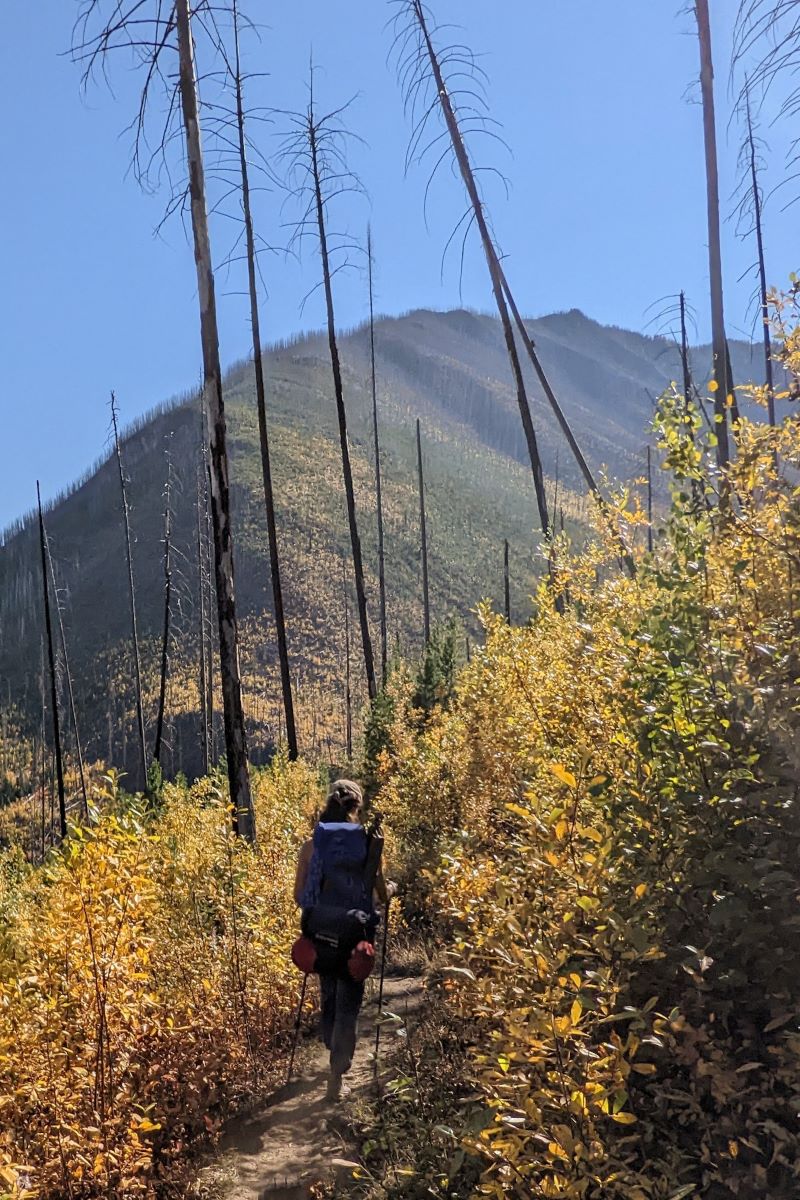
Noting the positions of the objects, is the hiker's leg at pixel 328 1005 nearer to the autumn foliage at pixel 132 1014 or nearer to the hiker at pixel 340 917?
the hiker at pixel 340 917

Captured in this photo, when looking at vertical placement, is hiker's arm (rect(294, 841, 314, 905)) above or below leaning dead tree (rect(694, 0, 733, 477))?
below

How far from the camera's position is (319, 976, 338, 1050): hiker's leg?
439 centimetres

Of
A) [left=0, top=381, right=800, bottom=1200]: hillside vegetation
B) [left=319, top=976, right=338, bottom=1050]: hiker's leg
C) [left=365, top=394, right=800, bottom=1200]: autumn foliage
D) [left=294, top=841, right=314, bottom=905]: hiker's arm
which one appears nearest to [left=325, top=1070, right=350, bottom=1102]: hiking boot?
[left=319, top=976, right=338, bottom=1050]: hiker's leg

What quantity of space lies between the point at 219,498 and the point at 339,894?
4.17m

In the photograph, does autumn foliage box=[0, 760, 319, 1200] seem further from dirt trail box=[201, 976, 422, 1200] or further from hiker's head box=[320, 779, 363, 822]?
hiker's head box=[320, 779, 363, 822]

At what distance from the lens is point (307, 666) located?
221 feet

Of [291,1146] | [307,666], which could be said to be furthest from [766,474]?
[307,666]

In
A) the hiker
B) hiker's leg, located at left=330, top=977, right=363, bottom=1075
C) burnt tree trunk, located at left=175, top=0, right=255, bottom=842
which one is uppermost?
burnt tree trunk, located at left=175, top=0, right=255, bottom=842

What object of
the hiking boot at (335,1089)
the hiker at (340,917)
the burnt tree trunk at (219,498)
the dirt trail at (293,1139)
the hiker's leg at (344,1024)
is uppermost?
the burnt tree trunk at (219,498)

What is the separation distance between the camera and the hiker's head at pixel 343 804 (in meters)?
4.58

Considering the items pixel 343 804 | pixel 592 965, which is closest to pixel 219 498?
pixel 343 804

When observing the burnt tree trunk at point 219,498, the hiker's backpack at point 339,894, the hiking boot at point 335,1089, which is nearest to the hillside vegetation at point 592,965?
the hiking boot at point 335,1089

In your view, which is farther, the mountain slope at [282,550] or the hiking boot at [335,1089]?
the mountain slope at [282,550]

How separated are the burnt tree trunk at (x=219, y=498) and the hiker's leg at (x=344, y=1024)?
3.08 m
